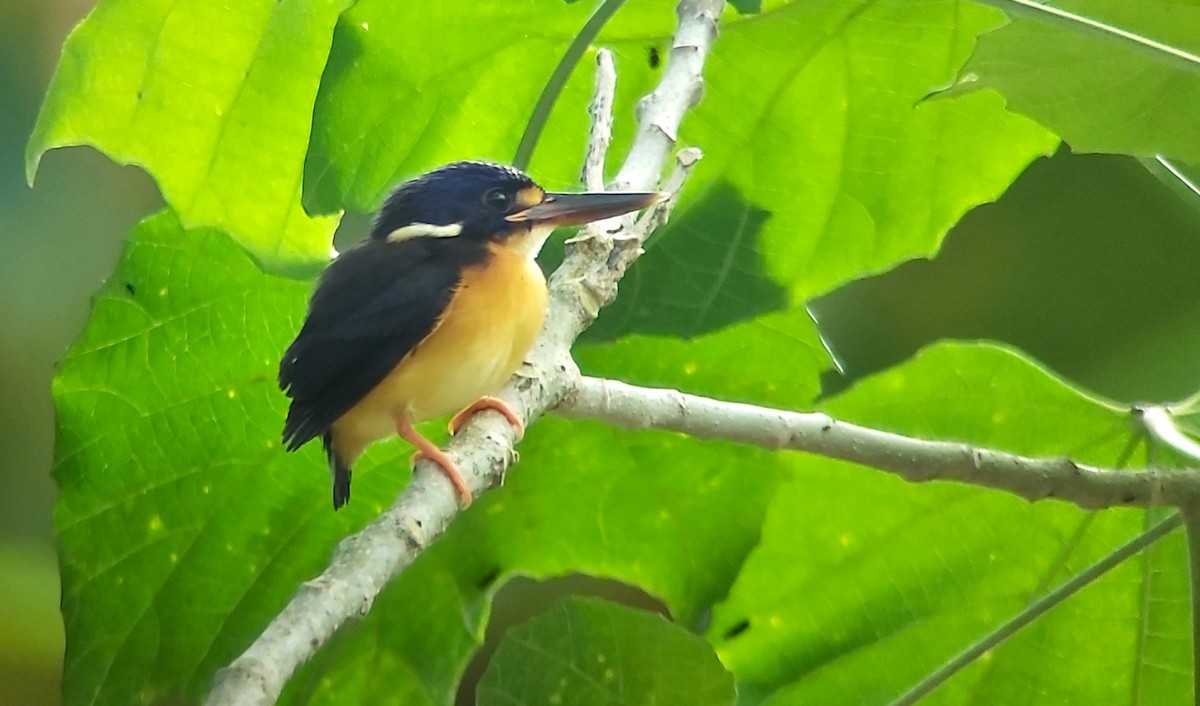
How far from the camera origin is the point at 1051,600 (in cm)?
106

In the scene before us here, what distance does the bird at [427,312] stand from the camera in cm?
106

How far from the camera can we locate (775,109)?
4.17 feet

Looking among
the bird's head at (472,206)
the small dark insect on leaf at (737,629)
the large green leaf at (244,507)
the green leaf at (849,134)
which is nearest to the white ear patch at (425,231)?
the bird's head at (472,206)

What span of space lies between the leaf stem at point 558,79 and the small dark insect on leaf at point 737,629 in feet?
1.54

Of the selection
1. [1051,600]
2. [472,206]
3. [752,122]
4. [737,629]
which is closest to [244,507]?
[472,206]

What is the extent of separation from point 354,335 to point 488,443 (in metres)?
0.20

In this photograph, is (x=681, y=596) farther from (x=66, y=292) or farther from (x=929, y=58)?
(x=66, y=292)

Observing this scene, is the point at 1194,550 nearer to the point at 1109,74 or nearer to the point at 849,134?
the point at 1109,74

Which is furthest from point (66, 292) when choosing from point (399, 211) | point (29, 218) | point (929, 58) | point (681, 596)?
point (929, 58)

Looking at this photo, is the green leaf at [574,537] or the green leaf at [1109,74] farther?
the green leaf at [574,537]

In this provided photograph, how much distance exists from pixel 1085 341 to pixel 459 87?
1312mm

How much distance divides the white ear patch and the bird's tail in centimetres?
19

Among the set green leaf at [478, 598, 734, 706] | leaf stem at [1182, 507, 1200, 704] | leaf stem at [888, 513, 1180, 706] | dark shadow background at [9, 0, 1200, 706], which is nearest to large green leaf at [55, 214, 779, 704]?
green leaf at [478, 598, 734, 706]

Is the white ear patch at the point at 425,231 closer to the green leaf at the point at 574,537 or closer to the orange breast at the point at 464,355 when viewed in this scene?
the orange breast at the point at 464,355
